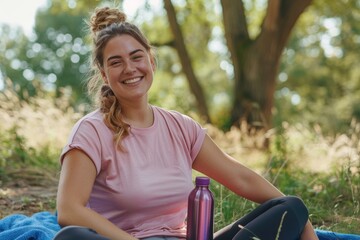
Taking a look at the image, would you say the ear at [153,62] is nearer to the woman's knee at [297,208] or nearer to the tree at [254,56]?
Answer: the woman's knee at [297,208]

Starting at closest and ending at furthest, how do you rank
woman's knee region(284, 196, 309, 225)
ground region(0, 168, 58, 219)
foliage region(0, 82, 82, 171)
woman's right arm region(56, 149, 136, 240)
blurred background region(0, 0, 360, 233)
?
1. woman's right arm region(56, 149, 136, 240)
2. woman's knee region(284, 196, 309, 225)
3. ground region(0, 168, 58, 219)
4. blurred background region(0, 0, 360, 233)
5. foliage region(0, 82, 82, 171)

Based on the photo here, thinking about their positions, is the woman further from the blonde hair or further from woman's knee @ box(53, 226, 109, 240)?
woman's knee @ box(53, 226, 109, 240)

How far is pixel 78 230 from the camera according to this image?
7.40 feet

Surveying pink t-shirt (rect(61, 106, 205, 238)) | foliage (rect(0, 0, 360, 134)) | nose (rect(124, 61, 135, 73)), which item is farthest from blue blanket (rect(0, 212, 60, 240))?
foliage (rect(0, 0, 360, 134))

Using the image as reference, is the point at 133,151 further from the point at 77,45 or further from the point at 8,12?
the point at 77,45

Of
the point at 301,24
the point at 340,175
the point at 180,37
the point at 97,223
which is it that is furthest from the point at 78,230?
the point at 301,24

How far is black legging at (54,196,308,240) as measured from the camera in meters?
2.60

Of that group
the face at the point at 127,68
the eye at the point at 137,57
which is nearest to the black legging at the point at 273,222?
the face at the point at 127,68

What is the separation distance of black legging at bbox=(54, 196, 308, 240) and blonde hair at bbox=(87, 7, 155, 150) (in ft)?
2.09

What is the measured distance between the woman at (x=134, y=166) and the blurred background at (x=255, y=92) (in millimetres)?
616

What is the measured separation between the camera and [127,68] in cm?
274

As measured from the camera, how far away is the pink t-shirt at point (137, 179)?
8.67 ft

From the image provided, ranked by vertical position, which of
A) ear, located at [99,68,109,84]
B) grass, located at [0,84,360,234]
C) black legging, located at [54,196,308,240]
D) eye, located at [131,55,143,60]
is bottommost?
grass, located at [0,84,360,234]

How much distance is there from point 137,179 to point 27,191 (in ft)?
8.72
